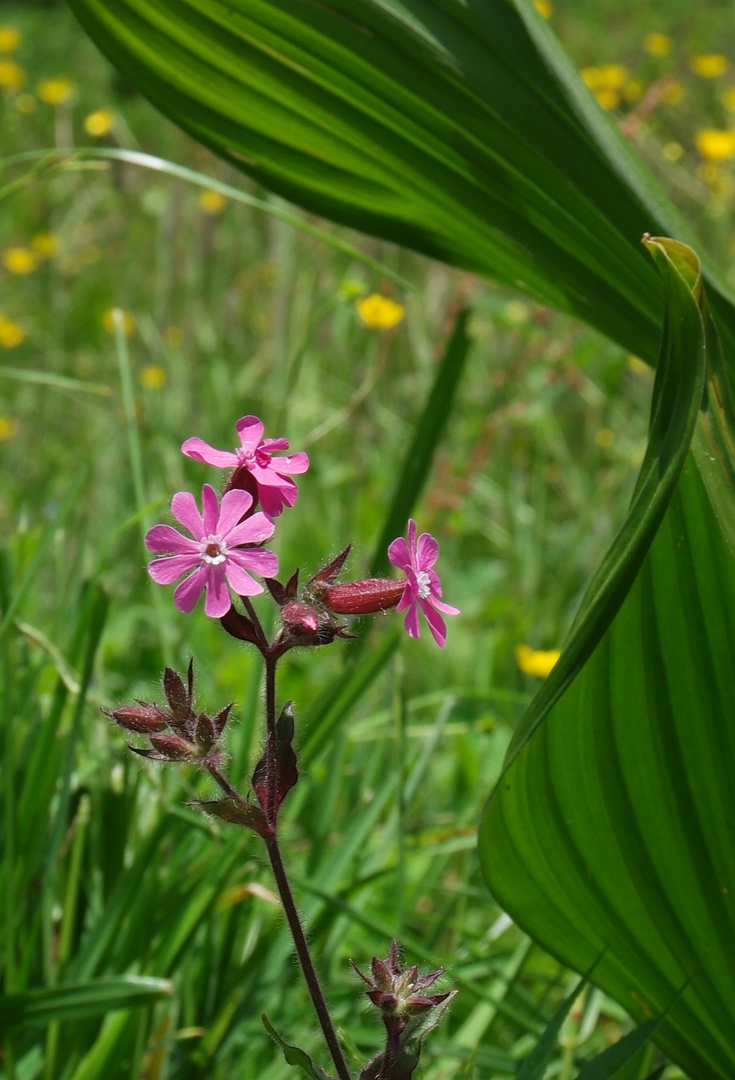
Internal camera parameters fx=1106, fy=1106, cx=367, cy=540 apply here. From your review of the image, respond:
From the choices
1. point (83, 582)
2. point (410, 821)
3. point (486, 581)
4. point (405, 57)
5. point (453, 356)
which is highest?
point (405, 57)

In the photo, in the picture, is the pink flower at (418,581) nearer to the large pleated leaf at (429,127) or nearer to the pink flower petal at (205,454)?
the pink flower petal at (205,454)

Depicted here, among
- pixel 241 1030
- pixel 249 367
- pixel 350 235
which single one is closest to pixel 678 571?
pixel 241 1030

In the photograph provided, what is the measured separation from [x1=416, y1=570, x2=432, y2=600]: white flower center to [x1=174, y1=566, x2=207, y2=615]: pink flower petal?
143 mm

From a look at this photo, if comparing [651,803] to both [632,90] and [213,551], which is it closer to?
[213,551]

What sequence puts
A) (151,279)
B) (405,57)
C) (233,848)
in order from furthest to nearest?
(151,279) → (233,848) → (405,57)

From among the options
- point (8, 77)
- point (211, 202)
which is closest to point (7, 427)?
point (211, 202)

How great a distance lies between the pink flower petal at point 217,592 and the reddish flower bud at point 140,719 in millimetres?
89

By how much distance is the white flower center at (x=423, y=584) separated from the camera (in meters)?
0.72

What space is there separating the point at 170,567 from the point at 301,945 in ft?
0.81

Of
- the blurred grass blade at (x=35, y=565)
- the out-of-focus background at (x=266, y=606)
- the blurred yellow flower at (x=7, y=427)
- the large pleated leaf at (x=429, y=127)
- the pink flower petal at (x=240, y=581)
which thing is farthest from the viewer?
the blurred yellow flower at (x=7, y=427)

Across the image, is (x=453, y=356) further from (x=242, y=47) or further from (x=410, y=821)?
(x=410, y=821)

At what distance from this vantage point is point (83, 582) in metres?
1.33

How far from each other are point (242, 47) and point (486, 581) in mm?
1837

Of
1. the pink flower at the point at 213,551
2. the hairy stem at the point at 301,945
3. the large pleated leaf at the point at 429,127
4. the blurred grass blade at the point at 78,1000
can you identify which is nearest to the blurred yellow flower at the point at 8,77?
the large pleated leaf at the point at 429,127
